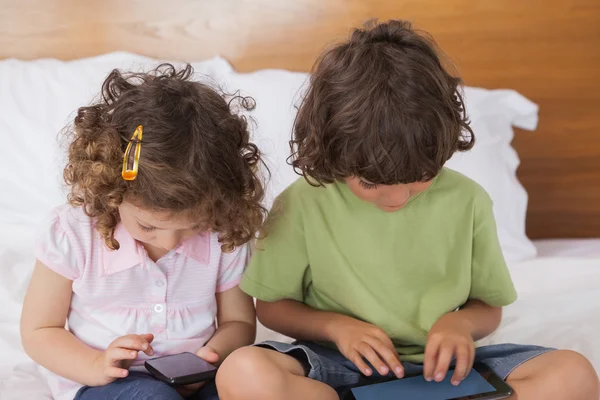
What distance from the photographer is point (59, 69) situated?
1602 millimetres

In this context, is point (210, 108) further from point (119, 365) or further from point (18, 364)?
point (18, 364)

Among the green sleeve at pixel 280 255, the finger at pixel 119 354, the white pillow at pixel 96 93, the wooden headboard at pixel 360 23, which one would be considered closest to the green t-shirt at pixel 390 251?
the green sleeve at pixel 280 255

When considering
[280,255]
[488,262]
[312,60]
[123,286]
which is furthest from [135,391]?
[312,60]

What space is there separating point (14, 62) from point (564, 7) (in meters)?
1.20

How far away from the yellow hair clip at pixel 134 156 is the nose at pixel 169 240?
0.09 metres

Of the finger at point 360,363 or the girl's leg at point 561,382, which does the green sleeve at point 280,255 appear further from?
the girl's leg at point 561,382

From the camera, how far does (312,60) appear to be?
1769mm

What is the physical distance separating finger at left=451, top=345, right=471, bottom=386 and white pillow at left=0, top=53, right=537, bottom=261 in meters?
0.55

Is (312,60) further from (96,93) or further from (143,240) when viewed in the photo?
(143,240)

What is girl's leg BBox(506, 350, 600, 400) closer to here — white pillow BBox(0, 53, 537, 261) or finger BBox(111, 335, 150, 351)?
finger BBox(111, 335, 150, 351)

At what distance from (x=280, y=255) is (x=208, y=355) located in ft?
0.54

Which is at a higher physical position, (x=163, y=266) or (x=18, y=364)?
(x=163, y=266)

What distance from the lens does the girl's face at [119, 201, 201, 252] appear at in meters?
0.92

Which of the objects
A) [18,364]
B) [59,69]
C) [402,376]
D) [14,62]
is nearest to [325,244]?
[402,376]
